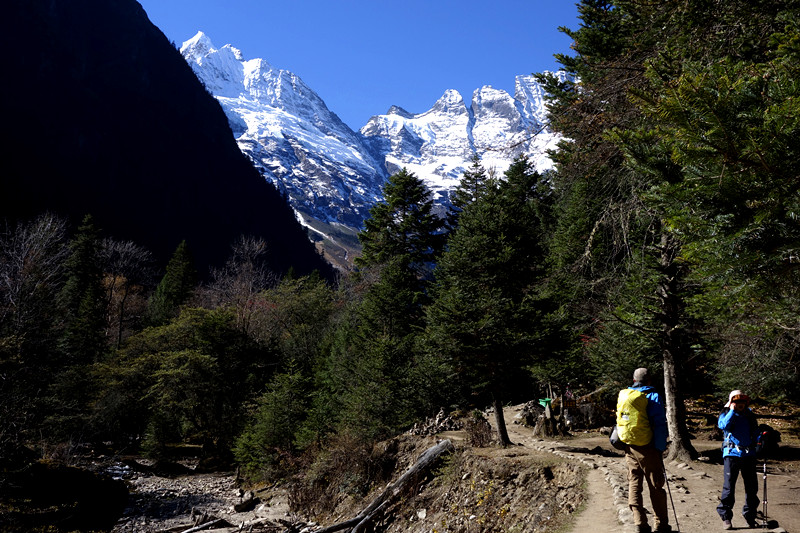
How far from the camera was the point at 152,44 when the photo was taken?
111438mm

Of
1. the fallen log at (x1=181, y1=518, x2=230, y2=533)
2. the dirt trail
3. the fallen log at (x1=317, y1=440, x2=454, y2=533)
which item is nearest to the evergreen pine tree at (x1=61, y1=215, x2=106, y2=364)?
the fallen log at (x1=181, y1=518, x2=230, y2=533)

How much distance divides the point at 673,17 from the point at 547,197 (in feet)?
105

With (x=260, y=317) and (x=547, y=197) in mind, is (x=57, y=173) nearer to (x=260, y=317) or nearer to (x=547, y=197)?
(x=260, y=317)

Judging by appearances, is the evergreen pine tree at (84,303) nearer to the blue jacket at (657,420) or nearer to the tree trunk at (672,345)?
the tree trunk at (672,345)

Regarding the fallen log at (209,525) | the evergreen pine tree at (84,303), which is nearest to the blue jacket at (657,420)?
the fallen log at (209,525)

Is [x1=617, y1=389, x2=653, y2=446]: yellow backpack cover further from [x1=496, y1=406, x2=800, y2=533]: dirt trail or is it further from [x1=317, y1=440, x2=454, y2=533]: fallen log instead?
[x1=317, y1=440, x2=454, y2=533]: fallen log

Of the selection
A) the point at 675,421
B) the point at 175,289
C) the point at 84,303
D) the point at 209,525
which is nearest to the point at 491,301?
the point at 675,421

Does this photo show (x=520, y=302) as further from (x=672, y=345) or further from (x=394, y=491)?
(x=394, y=491)

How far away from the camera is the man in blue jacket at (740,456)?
591 centimetres

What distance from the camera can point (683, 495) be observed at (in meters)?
7.80

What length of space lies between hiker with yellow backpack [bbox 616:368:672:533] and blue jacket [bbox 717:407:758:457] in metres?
1.16

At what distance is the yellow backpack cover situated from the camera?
553 cm

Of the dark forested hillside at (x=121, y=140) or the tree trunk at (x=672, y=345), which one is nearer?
the tree trunk at (x=672, y=345)

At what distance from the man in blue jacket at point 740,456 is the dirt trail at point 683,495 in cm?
24
